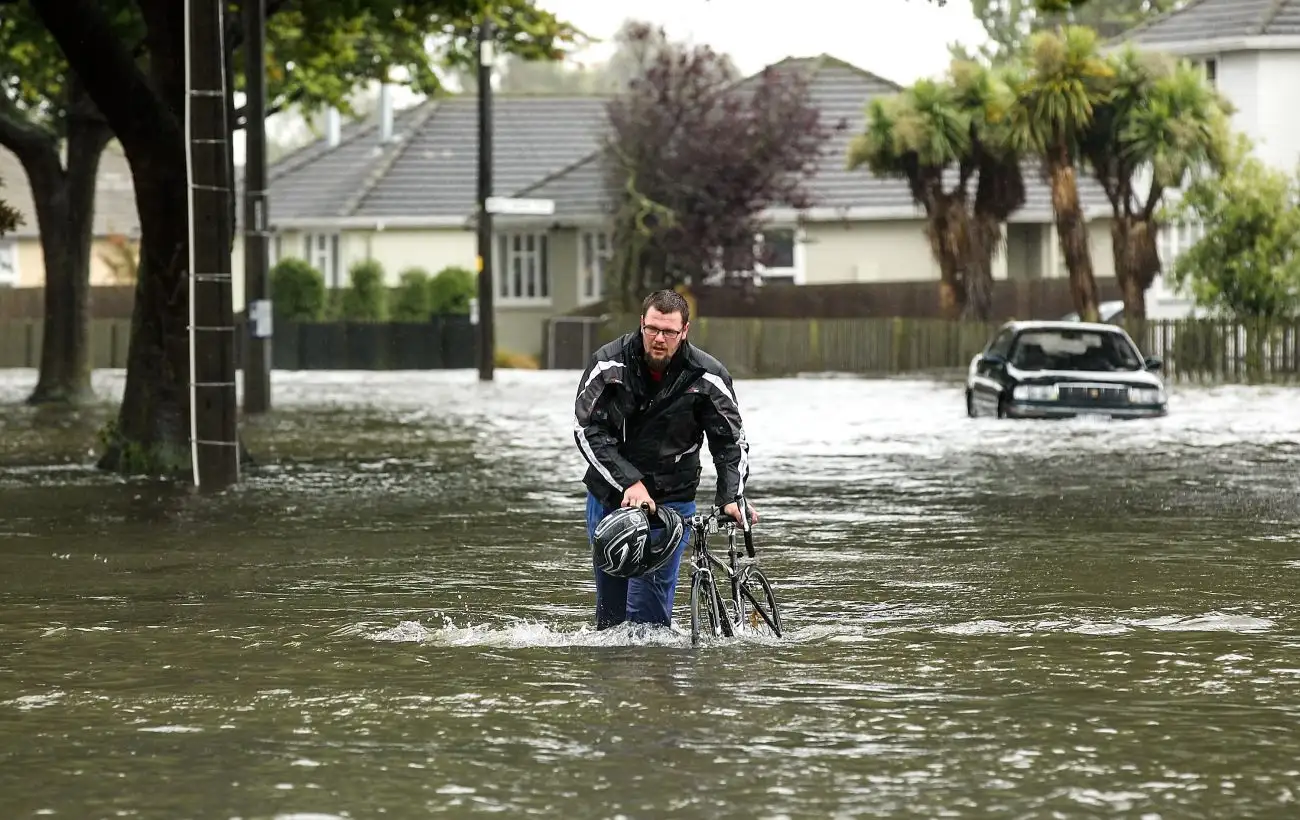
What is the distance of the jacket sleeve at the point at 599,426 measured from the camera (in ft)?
34.9

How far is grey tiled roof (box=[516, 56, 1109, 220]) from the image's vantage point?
58438 mm

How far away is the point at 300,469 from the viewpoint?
23.8 meters

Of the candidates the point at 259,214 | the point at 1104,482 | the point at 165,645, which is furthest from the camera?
the point at 259,214

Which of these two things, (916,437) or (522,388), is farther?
(522,388)

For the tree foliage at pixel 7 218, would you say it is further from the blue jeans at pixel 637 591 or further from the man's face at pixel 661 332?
the man's face at pixel 661 332

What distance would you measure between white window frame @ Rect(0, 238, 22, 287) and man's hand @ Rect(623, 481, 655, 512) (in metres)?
66.7

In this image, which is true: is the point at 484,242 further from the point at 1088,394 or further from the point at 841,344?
the point at 1088,394

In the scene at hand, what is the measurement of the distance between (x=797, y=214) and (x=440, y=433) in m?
28.8

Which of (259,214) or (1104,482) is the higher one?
(259,214)

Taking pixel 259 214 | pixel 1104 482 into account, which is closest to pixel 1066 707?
pixel 1104 482

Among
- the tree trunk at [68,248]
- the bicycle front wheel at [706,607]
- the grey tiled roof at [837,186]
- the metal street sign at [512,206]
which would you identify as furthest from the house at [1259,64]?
the bicycle front wheel at [706,607]

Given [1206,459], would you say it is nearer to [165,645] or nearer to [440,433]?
[440,433]

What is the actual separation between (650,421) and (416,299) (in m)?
46.9

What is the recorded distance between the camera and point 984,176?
2061 inches
